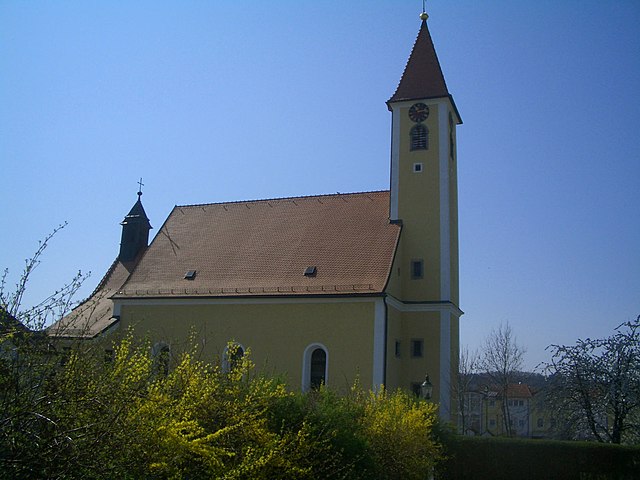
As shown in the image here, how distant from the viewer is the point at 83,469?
5199 mm

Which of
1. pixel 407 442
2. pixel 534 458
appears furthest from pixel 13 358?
pixel 534 458

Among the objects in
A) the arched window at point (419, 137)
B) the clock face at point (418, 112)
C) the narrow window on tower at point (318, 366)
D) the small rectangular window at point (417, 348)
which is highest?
the clock face at point (418, 112)

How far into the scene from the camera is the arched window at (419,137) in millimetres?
26344

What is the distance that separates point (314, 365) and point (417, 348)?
13.9 ft

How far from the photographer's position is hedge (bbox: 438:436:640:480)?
1781cm

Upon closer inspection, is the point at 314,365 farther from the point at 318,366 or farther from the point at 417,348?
the point at 417,348

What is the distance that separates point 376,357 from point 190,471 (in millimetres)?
15427

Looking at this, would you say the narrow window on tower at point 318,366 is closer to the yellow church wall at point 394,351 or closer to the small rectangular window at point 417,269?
the yellow church wall at point 394,351

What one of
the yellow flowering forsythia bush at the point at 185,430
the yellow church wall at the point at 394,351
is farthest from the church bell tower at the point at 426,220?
the yellow flowering forsythia bush at the point at 185,430

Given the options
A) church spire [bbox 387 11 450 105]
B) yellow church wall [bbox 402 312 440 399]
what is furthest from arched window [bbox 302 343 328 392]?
church spire [bbox 387 11 450 105]

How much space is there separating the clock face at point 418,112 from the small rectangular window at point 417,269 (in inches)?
241

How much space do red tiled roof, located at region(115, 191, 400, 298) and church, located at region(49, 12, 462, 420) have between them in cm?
6

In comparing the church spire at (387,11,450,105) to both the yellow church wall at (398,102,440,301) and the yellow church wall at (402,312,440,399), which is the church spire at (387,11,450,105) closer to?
the yellow church wall at (398,102,440,301)

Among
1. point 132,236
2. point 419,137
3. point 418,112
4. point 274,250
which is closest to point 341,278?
point 274,250
